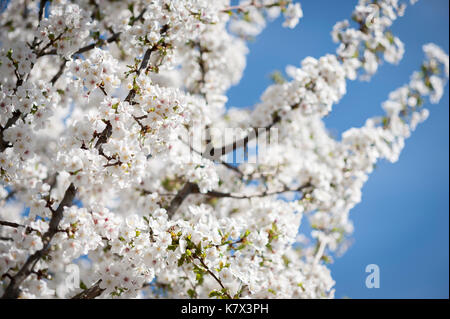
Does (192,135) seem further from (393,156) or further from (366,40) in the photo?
(393,156)

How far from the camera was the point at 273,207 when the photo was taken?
18.2 feet

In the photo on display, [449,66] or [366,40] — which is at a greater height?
[366,40]

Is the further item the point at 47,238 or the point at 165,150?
the point at 165,150

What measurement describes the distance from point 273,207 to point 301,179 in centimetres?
144

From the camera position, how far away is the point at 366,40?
19.6ft

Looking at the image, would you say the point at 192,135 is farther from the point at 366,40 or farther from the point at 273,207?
the point at 366,40

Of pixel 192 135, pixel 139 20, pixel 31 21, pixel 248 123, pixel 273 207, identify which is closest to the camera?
pixel 139 20

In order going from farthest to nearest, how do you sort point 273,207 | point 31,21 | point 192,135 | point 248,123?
point 248,123, point 192,135, point 273,207, point 31,21

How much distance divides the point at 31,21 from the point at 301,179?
577cm

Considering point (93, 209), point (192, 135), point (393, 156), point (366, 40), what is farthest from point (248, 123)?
point (93, 209)

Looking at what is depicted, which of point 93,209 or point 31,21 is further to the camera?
point 31,21

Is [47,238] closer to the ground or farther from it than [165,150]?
closer to the ground
